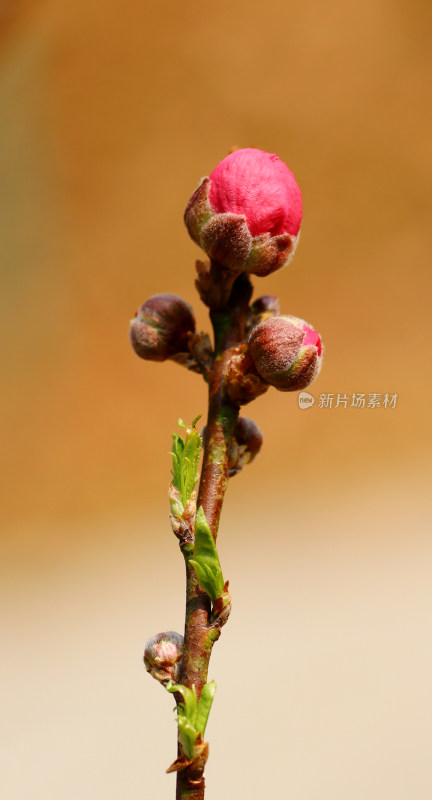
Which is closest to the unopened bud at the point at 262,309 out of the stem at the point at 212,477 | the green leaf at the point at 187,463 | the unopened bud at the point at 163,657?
the stem at the point at 212,477

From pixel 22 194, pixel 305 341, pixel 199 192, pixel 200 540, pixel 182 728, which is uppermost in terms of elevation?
pixel 22 194

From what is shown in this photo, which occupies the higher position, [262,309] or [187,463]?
[262,309]

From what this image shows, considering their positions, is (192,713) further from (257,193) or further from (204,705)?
(257,193)

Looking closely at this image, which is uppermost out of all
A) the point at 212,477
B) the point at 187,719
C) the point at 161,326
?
the point at 161,326

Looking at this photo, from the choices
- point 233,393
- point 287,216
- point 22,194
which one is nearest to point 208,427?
point 233,393

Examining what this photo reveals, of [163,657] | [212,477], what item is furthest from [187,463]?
[163,657]

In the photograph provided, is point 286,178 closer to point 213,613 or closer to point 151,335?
point 151,335

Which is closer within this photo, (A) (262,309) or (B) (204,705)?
(B) (204,705)
